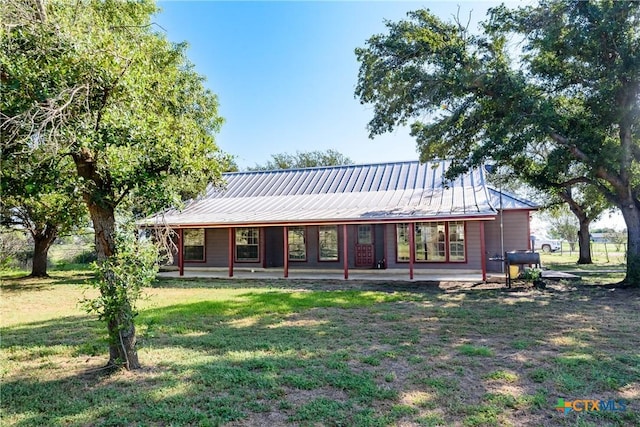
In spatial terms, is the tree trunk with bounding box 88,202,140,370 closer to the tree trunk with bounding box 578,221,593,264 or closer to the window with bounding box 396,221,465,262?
the window with bounding box 396,221,465,262

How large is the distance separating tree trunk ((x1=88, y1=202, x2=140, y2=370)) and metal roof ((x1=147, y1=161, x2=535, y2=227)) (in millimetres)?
7669

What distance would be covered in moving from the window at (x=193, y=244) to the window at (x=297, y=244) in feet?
13.2

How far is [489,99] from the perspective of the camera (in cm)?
1141

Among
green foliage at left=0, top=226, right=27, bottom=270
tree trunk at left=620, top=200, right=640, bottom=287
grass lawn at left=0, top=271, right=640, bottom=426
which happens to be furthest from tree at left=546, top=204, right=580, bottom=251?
green foliage at left=0, top=226, right=27, bottom=270

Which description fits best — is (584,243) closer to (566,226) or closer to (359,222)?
(566,226)

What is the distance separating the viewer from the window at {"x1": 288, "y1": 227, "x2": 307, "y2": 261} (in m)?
16.5

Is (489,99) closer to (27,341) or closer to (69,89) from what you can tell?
(69,89)

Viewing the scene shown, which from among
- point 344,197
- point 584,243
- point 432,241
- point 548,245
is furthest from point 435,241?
point 548,245

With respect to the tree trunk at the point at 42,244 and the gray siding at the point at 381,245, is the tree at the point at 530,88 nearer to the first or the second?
the gray siding at the point at 381,245

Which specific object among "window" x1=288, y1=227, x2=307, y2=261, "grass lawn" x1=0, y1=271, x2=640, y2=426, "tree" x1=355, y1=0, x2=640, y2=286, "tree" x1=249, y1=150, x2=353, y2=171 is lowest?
"grass lawn" x1=0, y1=271, x2=640, y2=426

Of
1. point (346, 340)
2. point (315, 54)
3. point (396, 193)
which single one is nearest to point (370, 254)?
point (396, 193)

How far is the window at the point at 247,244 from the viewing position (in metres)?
16.9

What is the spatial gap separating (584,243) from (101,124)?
75.5 feet

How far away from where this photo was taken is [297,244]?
16.6 m
